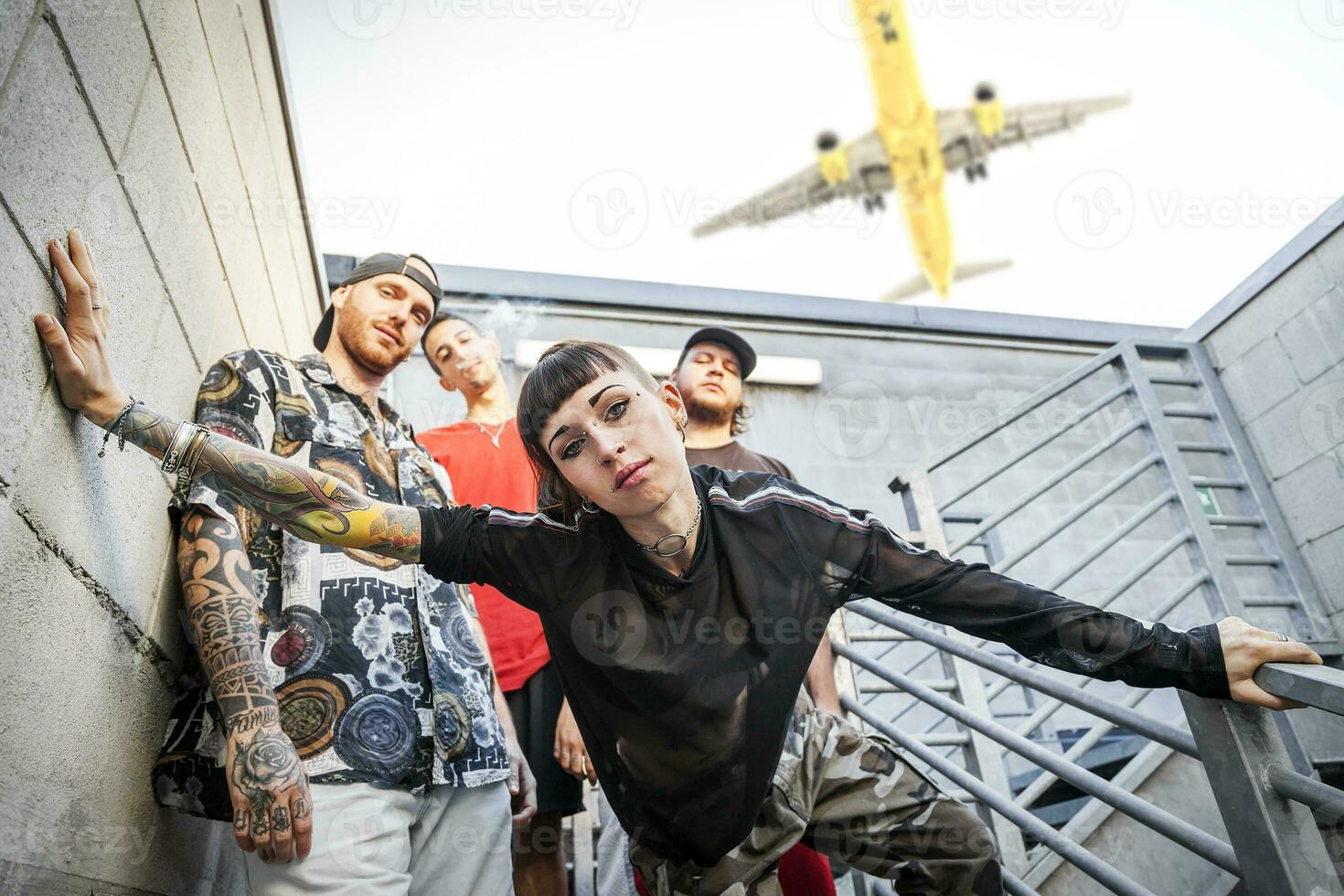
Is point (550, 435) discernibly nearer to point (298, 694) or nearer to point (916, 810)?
point (298, 694)

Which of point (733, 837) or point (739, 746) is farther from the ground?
point (739, 746)

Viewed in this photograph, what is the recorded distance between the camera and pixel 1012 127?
18.7 meters

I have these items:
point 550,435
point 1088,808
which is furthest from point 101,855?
point 1088,808

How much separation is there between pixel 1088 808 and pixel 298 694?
2344 mm

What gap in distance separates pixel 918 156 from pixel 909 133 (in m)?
0.53

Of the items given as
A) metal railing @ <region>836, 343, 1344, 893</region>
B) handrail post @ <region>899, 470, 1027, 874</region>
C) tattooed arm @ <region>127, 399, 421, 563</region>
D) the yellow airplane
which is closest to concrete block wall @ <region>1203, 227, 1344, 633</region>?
metal railing @ <region>836, 343, 1344, 893</region>

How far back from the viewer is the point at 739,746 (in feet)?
4.93

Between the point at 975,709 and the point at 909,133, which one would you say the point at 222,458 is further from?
the point at 909,133

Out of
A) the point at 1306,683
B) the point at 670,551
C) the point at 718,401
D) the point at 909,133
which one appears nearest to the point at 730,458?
the point at 718,401

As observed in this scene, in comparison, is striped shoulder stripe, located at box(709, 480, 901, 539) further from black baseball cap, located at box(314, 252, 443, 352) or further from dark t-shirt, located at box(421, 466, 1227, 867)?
black baseball cap, located at box(314, 252, 443, 352)

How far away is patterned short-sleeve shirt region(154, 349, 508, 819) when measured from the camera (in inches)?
53.0

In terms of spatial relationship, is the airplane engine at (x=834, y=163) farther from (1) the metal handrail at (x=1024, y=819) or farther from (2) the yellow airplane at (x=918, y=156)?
(1) the metal handrail at (x=1024, y=819)

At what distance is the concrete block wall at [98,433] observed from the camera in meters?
0.94

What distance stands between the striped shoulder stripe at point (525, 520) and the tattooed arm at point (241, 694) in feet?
1.38
